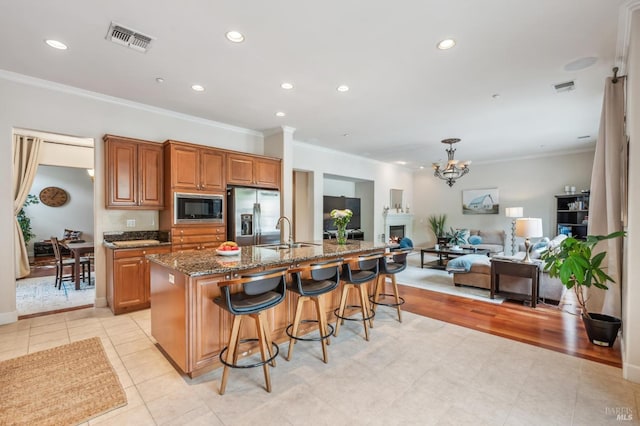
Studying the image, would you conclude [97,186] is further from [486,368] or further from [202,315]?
[486,368]

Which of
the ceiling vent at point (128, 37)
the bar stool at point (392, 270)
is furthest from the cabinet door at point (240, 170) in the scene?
the bar stool at point (392, 270)

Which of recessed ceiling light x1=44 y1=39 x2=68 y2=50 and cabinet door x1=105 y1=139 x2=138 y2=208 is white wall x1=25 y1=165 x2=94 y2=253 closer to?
cabinet door x1=105 y1=139 x2=138 y2=208

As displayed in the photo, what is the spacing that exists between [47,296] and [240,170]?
11.8 feet

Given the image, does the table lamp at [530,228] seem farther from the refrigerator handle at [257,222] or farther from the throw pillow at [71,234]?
the throw pillow at [71,234]

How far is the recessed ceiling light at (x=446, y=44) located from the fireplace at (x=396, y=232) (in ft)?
A: 22.5

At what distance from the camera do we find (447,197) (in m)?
9.65

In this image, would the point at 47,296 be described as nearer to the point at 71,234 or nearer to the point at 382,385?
the point at 71,234

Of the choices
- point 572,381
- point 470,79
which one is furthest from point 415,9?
point 572,381

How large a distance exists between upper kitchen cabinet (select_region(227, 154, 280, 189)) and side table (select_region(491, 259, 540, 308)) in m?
3.89

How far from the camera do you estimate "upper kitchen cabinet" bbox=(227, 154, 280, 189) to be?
4730 mm

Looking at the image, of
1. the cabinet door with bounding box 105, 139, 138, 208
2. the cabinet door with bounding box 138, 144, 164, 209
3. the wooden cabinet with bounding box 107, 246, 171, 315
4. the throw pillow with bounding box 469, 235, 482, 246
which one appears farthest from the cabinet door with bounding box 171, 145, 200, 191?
the throw pillow with bounding box 469, 235, 482, 246

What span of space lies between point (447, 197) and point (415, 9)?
8287mm

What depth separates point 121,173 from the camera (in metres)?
3.91

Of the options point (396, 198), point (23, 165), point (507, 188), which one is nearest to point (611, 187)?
point (507, 188)
